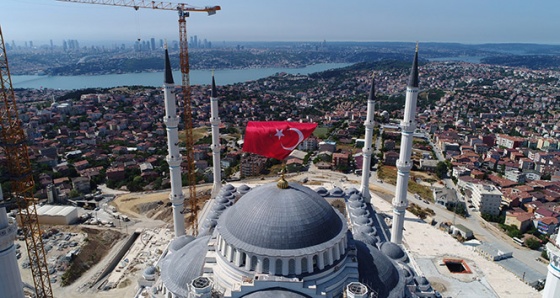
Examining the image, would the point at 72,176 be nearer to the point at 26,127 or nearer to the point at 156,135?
the point at 156,135

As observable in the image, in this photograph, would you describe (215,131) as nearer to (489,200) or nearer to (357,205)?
(357,205)

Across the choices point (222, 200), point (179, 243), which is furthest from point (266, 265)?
point (222, 200)

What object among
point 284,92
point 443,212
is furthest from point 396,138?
point 284,92

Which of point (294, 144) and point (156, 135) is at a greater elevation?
point (294, 144)

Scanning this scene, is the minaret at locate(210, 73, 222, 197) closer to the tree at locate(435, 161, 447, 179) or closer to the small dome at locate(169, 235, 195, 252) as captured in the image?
the small dome at locate(169, 235, 195, 252)

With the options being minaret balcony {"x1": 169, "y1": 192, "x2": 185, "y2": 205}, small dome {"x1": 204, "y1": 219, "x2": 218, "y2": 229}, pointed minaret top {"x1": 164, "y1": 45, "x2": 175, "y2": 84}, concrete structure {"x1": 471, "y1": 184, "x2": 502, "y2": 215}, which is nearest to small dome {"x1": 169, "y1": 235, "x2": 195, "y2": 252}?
small dome {"x1": 204, "y1": 219, "x2": 218, "y2": 229}

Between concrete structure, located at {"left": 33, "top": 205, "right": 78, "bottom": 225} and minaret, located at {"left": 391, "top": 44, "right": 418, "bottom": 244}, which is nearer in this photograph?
minaret, located at {"left": 391, "top": 44, "right": 418, "bottom": 244}

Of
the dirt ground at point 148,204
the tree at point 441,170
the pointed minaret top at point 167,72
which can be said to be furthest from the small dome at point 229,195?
the tree at point 441,170

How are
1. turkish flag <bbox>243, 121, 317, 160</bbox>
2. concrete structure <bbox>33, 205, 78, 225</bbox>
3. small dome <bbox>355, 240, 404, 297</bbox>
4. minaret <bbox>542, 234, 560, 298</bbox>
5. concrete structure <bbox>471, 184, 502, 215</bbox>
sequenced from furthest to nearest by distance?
concrete structure <bbox>471, 184, 502, 215</bbox>, concrete structure <bbox>33, 205, 78, 225</bbox>, small dome <bbox>355, 240, 404, 297</bbox>, turkish flag <bbox>243, 121, 317, 160</bbox>, minaret <bbox>542, 234, 560, 298</bbox>
